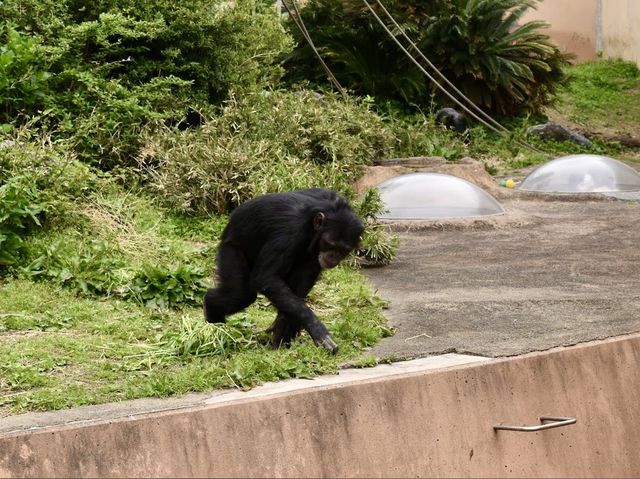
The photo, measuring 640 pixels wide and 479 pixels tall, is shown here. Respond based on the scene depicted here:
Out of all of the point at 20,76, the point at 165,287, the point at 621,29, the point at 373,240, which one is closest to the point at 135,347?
the point at 165,287

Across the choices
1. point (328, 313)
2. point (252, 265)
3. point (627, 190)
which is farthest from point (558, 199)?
point (252, 265)

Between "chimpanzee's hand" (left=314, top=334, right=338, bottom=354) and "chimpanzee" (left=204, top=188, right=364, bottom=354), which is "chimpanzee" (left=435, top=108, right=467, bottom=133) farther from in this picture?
"chimpanzee's hand" (left=314, top=334, right=338, bottom=354)

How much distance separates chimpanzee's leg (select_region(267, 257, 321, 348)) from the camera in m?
7.20

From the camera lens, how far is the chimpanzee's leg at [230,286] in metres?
7.23

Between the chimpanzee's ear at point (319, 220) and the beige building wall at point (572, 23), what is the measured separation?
2195 cm

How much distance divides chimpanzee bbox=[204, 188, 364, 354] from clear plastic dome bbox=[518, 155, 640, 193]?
9109 millimetres

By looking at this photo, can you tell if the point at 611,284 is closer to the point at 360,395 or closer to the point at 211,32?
the point at 360,395

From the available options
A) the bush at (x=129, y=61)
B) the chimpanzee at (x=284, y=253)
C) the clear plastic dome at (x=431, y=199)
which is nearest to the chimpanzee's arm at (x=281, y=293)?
the chimpanzee at (x=284, y=253)

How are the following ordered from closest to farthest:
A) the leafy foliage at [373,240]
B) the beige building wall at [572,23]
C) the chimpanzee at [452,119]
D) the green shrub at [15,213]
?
the green shrub at [15,213] → the leafy foliage at [373,240] → the chimpanzee at [452,119] → the beige building wall at [572,23]

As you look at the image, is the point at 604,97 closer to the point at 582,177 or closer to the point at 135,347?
the point at 582,177

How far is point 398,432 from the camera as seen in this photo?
614 cm

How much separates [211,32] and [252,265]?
6505 mm

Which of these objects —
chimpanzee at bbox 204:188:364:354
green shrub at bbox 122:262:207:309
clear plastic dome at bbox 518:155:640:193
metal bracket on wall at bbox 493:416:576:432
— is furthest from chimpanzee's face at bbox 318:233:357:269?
clear plastic dome at bbox 518:155:640:193

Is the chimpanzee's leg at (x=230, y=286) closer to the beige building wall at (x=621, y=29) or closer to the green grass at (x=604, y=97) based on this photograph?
the green grass at (x=604, y=97)
